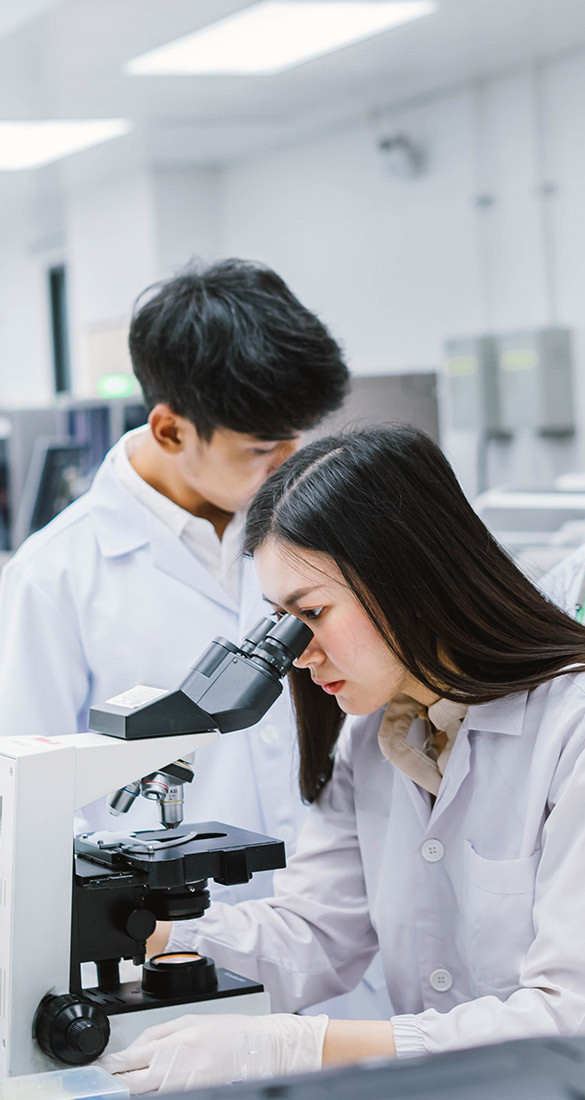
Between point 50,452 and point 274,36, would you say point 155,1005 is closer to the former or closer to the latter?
point 50,452

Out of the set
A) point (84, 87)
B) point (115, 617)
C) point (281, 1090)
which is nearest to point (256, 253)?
point (84, 87)

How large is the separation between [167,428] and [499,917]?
2.66ft

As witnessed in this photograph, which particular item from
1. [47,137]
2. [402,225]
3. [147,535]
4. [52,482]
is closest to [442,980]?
[147,535]

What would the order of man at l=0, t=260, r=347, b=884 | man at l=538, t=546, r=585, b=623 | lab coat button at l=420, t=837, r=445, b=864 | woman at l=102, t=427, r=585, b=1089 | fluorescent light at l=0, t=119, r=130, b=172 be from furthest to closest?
fluorescent light at l=0, t=119, r=130, b=172
man at l=538, t=546, r=585, b=623
man at l=0, t=260, r=347, b=884
lab coat button at l=420, t=837, r=445, b=864
woman at l=102, t=427, r=585, b=1089

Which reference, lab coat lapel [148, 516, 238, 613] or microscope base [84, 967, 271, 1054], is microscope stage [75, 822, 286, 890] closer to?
microscope base [84, 967, 271, 1054]

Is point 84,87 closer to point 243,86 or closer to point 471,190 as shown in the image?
point 243,86

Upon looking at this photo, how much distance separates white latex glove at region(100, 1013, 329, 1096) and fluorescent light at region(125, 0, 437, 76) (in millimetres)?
4232

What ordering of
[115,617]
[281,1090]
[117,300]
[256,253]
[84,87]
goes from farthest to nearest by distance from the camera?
[117,300] < [256,253] < [84,87] < [115,617] < [281,1090]

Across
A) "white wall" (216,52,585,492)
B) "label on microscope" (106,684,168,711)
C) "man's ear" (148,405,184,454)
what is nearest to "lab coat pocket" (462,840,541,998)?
"label on microscope" (106,684,168,711)

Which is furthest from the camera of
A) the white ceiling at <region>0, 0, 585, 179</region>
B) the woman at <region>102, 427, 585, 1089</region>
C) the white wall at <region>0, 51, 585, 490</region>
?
the white wall at <region>0, 51, 585, 490</region>

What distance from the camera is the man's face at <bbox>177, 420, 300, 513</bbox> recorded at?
5.41 ft

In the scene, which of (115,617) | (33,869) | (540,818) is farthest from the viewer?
(115,617)

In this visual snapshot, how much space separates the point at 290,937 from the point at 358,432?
627mm

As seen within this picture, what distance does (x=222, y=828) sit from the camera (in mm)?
1317
